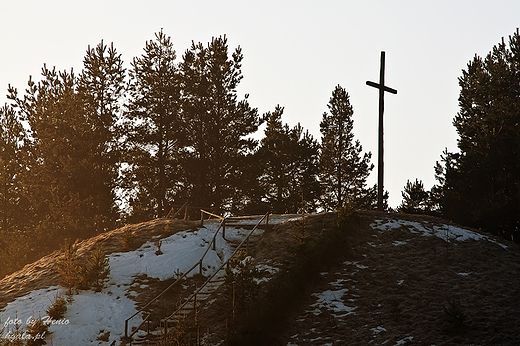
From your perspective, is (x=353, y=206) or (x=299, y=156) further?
(x=299, y=156)

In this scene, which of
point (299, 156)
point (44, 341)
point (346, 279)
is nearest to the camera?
point (44, 341)

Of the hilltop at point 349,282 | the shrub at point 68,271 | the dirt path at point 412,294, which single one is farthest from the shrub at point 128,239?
the dirt path at point 412,294

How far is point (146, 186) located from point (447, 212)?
19270 millimetres

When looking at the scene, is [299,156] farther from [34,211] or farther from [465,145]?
[34,211]

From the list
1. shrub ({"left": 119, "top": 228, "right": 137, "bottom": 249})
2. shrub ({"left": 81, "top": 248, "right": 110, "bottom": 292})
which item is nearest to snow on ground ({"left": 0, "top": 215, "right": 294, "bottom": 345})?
shrub ({"left": 81, "top": 248, "right": 110, "bottom": 292})

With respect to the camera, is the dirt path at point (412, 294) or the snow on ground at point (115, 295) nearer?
the dirt path at point (412, 294)

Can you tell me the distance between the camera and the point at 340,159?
138ft

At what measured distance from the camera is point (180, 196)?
39.1m

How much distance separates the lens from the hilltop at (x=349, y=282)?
15.1 metres

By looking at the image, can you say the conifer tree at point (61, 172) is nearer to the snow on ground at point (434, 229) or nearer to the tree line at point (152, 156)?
the tree line at point (152, 156)

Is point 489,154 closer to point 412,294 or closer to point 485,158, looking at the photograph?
point 485,158

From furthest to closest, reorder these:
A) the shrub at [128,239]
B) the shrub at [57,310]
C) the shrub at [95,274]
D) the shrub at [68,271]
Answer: the shrub at [128,239] < the shrub at [68,271] < the shrub at [95,274] < the shrub at [57,310]

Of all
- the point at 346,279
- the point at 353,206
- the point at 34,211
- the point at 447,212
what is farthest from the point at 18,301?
the point at 447,212

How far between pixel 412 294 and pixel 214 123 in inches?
1003
